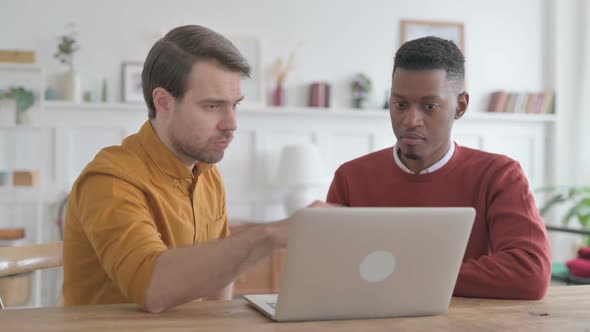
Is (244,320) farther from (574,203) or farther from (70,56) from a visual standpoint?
(574,203)

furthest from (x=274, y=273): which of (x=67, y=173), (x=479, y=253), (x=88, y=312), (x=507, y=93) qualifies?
A: (x=88, y=312)

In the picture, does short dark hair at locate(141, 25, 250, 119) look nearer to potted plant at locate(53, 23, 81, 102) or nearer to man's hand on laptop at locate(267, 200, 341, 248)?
man's hand on laptop at locate(267, 200, 341, 248)

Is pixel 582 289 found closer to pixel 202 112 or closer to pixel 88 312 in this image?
pixel 202 112

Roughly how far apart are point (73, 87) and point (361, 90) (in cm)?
206

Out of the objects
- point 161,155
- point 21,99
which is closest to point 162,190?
point 161,155

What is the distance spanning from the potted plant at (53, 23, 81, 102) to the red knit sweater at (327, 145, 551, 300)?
3.26 metres

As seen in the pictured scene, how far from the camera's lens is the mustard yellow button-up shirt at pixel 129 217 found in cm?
147

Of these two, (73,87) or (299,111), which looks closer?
(73,87)

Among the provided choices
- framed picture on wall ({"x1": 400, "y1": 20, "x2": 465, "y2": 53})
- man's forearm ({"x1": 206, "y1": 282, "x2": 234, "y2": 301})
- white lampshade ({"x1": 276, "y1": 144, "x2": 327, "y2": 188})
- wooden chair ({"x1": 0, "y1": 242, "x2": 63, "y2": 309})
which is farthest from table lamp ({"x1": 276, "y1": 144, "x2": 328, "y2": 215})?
wooden chair ({"x1": 0, "y1": 242, "x2": 63, "y2": 309})

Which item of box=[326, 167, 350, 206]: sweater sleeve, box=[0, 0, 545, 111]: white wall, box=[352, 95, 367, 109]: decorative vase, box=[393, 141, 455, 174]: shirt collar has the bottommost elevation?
box=[326, 167, 350, 206]: sweater sleeve

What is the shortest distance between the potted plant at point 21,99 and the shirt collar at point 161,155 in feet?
11.0

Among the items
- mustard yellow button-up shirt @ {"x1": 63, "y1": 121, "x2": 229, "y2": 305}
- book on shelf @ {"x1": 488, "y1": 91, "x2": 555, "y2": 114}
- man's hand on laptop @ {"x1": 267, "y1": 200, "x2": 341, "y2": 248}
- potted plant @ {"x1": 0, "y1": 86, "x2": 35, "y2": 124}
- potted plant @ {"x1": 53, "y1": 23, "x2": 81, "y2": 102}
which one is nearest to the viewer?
man's hand on laptop @ {"x1": 267, "y1": 200, "x2": 341, "y2": 248}

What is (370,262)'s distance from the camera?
1.30m

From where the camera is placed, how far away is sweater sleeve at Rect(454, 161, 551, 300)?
5.35 ft
